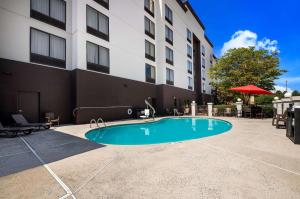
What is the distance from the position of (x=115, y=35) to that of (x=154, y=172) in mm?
16201

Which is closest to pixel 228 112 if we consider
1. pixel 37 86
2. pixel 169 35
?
pixel 169 35

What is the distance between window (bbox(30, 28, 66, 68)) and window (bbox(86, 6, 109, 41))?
2641 millimetres

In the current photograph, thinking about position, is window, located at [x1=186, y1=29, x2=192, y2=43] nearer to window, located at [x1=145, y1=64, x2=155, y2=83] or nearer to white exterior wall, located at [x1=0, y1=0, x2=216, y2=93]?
white exterior wall, located at [x1=0, y1=0, x2=216, y2=93]

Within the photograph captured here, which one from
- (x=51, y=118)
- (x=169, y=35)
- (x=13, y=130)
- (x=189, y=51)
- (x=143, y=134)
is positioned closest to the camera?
(x=13, y=130)

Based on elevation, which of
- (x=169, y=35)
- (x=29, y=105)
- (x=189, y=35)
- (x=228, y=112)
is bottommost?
(x=228, y=112)

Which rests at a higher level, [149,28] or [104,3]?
[149,28]

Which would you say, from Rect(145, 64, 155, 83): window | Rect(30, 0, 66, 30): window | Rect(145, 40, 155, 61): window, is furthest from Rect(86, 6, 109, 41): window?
Rect(145, 64, 155, 83): window

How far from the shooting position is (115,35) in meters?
17.3

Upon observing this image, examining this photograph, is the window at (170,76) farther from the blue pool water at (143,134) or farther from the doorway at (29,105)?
the doorway at (29,105)

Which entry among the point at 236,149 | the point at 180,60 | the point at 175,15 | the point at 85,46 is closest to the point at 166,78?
the point at 180,60

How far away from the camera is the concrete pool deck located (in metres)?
2.96

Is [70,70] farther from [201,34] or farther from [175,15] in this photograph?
[201,34]

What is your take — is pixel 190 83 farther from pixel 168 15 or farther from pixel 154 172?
pixel 154 172

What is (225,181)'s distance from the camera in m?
3.29
